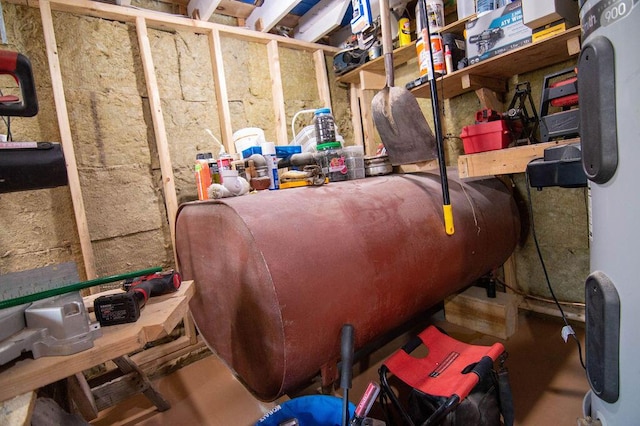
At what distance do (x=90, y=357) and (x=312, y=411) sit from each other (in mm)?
705

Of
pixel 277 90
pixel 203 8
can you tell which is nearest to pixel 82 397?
pixel 277 90

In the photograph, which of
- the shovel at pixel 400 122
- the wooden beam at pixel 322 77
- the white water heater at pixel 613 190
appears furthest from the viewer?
the wooden beam at pixel 322 77

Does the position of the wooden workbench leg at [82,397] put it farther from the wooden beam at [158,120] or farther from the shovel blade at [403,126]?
the shovel blade at [403,126]

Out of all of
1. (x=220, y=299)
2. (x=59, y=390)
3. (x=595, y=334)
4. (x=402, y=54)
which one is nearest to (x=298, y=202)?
(x=220, y=299)

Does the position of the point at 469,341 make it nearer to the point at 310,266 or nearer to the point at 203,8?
the point at 310,266

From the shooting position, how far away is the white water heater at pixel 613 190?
2.13 ft

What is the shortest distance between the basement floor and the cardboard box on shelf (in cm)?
158

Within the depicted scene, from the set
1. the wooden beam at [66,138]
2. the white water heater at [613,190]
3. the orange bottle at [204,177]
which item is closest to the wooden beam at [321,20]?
the orange bottle at [204,177]

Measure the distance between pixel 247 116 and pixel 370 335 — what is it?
188 cm

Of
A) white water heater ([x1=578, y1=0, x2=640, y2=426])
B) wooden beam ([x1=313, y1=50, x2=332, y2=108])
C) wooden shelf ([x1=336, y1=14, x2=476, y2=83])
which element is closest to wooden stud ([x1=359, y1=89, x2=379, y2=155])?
wooden shelf ([x1=336, y1=14, x2=476, y2=83])

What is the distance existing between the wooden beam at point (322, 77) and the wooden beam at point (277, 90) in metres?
0.40

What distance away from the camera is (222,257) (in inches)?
46.7

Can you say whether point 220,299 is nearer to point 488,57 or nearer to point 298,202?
point 298,202

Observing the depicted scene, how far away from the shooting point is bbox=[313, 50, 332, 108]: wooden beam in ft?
9.14
